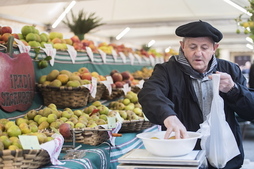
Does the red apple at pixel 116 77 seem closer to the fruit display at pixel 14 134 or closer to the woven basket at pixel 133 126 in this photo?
the woven basket at pixel 133 126

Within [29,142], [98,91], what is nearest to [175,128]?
[29,142]

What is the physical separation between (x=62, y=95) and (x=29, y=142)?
1.36 meters

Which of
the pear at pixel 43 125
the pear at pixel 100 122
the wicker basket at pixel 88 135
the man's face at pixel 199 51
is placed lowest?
the wicker basket at pixel 88 135

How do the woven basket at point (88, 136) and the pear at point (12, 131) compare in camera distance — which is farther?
the woven basket at point (88, 136)

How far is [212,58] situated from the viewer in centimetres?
205

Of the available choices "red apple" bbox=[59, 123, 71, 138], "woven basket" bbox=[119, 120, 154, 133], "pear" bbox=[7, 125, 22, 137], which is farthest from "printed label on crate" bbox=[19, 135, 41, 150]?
"woven basket" bbox=[119, 120, 154, 133]

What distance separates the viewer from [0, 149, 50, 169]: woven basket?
1617 millimetres

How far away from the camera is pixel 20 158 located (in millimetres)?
1639

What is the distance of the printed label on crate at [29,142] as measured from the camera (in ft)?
5.52

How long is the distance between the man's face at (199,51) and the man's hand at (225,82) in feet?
0.39

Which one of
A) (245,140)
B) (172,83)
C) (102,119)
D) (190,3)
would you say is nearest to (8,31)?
(102,119)

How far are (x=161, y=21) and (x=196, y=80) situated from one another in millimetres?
12145

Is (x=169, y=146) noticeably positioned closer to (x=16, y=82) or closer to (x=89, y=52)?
(x=16, y=82)

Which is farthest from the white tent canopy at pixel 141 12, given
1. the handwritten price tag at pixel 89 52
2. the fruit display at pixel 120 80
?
the handwritten price tag at pixel 89 52
